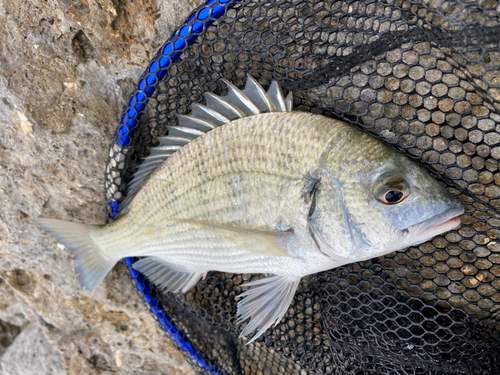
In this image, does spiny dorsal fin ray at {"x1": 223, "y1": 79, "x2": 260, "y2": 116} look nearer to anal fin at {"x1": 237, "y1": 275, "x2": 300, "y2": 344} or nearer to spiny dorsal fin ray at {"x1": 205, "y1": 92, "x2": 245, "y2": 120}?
spiny dorsal fin ray at {"x1": 205, "y1": 92, "x2": 245, "y2": 120}

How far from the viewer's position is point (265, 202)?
1317 millimetres

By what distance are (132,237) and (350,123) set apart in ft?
3.61

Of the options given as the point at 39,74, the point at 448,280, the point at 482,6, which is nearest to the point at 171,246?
the point at 39,74

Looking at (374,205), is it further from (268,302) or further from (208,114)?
(208,114)

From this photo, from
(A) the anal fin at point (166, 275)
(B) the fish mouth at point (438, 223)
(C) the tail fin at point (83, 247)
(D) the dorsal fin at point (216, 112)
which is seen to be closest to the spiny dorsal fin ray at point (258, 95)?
(D) the dorsal fin at point (216, 112)

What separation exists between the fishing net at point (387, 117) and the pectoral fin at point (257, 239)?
0.44m

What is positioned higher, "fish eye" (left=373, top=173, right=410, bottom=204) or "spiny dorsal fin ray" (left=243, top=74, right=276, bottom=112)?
"spiny dorsal fin ray" (left=243, top=74, right=276, bottom=112)

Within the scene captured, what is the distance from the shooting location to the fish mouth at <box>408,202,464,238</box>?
3.63 ft

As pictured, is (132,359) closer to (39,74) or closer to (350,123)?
(39,74)

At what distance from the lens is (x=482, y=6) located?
116 centimetres

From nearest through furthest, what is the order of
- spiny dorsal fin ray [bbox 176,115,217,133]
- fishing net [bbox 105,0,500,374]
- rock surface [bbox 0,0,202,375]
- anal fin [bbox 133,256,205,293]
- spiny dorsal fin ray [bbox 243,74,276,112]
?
fishing net [bbox 105,0,500,374] < spiny dorsal fin ray [bbox 243,74,276,112] < spiny dorsal fin ray [bbox 176,115,217,133] < rock surface [bbox 0,0,202,375] < anal fin [bbox 133,256,205,293]

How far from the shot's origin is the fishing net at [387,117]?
49.7 inches

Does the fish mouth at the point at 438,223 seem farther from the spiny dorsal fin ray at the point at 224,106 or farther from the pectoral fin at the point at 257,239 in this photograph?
the spiny dorsal fin ray at the point at 224,106

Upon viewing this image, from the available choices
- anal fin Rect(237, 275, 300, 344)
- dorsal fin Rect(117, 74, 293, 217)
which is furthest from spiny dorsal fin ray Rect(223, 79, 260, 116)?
anal fin Rect(237, 275, 300, 344)
